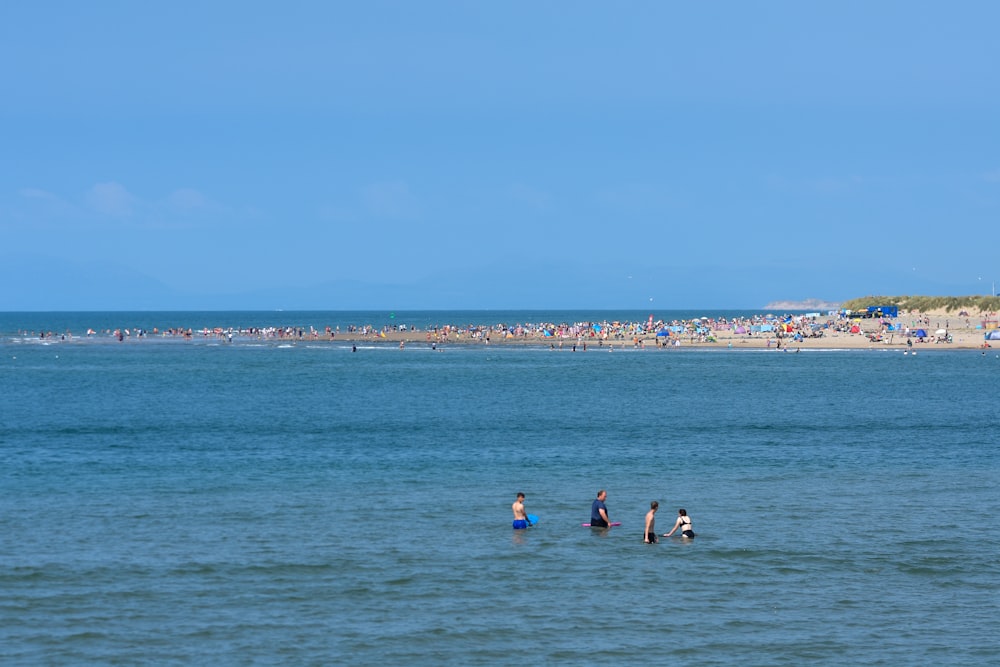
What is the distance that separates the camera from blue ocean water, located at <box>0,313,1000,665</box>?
16.1 m

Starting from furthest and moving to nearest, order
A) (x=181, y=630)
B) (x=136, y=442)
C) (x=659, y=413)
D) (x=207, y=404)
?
1. (x=207, y=404)
2. (x=659, y=413)
3. (x=136, y=442)
4. (x=181, y=630)

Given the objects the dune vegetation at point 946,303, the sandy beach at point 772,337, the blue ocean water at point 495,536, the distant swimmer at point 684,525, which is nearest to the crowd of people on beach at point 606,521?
the distant swimmer at point 684,525

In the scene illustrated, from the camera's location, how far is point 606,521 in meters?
22.9

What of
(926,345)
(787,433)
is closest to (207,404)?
(787,433)

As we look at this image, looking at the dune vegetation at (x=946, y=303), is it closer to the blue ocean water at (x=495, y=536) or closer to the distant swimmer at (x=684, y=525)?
the blue ocean water at (x=495, y=536)

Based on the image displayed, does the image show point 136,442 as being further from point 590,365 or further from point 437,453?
point 590,365

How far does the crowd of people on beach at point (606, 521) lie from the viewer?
72.3 ft

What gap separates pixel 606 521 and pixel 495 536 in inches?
92.0

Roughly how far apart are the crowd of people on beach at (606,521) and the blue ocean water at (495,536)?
0.25m

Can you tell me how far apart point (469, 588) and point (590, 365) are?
2470 inches

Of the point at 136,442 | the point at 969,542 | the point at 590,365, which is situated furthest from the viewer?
the point at 590,365

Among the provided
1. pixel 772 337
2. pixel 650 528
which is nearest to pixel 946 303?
pixel 772 337

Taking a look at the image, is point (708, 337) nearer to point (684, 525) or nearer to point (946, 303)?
point (946, 303)

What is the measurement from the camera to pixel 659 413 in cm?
4769
